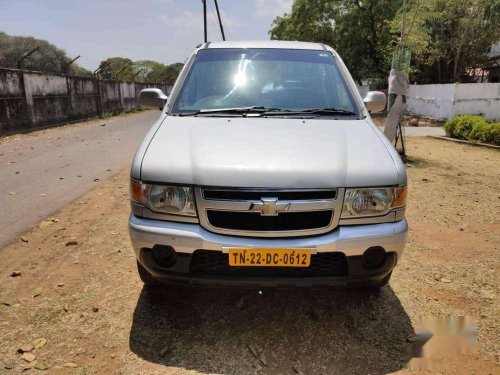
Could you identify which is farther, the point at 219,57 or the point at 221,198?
the point at 219,57

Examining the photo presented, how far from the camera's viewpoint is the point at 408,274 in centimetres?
362

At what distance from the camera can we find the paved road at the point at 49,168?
5215 millimetres

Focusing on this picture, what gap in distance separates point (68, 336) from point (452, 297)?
110 inches

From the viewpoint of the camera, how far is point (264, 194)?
2.35 metres

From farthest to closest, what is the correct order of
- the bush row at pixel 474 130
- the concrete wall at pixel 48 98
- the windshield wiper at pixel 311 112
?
the concrete wall at pixel 48 98, the bush row at pixel 474 130, the windshield wiper at pixel 311 112

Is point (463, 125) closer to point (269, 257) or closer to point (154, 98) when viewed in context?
point (154, 98)

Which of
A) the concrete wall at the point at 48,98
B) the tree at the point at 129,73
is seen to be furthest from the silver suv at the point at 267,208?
the tree at the point at 129,73

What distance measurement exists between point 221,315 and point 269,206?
1.03 meters

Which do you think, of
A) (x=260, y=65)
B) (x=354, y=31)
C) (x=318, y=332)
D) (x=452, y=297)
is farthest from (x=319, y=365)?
(x=354, y=31)

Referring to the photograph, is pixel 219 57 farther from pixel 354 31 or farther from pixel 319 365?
pixel 354 31

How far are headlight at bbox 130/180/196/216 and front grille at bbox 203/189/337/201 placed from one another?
118 mm

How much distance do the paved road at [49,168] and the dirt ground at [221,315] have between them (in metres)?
0.87

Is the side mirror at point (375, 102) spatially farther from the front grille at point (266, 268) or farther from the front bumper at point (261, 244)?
the front grille at point (266, 268)

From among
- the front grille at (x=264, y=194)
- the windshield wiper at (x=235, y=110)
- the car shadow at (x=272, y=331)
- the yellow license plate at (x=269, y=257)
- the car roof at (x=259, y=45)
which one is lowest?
the car shadow at (x=272, y=331)
